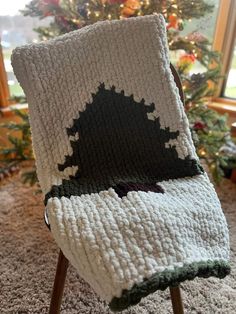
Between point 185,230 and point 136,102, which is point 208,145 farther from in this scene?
point 185,230

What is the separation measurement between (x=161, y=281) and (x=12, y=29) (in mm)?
1708

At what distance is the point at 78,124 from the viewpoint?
30.6 inches

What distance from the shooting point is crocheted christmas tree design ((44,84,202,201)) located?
767mm

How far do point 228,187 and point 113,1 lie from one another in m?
1.09

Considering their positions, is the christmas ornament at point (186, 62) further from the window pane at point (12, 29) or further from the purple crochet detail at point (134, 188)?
the window pane at point (12, 29)

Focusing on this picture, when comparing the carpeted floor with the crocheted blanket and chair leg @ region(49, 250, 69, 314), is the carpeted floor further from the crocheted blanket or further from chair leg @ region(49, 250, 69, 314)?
the crocheted blanket

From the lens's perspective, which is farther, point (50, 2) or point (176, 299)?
point (50, 2)

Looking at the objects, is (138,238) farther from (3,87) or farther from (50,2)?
(3,87)

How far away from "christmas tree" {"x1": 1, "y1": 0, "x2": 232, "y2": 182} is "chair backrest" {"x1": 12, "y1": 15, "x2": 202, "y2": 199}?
0.42 m

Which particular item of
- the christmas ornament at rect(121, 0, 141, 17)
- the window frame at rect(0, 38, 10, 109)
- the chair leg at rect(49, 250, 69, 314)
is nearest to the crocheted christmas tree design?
the chair leg at rect(49, 250, 69, 314)

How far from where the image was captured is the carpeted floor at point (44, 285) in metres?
0.97

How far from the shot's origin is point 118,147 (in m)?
0.81

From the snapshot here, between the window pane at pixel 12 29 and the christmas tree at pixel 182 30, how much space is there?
0.50 meters

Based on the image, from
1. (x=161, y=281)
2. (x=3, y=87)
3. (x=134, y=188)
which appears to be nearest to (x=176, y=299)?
(x=161, y=281)
